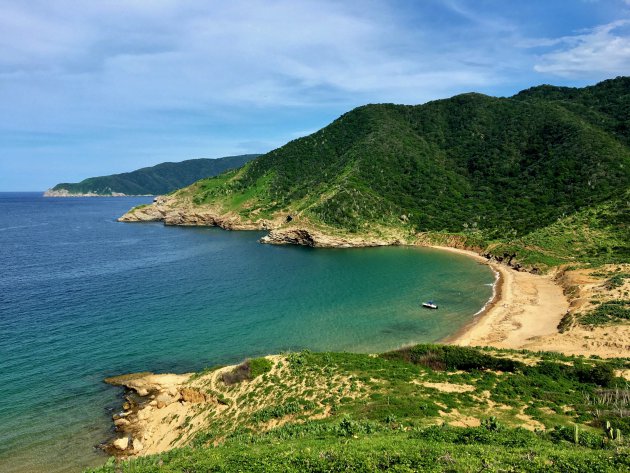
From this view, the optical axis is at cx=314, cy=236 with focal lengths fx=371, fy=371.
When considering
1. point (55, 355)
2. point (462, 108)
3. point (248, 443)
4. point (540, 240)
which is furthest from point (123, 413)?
point (462, 108)

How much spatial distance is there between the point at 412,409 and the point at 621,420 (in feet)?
40.5

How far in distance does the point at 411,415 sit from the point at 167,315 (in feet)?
142

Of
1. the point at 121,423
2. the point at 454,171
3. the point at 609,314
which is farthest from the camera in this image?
the point at 454,171

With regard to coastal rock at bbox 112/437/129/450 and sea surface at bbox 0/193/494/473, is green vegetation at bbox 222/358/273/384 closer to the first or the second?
coastal rock at bbox 112/437/129/450

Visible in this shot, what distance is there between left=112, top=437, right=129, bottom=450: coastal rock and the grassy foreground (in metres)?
4.42

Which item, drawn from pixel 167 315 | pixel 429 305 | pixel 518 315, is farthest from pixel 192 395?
pixel 518 315

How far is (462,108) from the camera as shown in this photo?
181125 mm

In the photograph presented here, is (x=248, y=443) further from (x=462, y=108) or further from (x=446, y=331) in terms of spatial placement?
(x=462, y=108)

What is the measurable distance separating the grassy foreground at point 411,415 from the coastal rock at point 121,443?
4417mm

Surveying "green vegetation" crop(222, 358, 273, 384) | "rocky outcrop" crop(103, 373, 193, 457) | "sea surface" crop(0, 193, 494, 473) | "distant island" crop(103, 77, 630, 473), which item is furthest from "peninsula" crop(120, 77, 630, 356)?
"rocky outcrop" crop(103, 373, 193, 457)

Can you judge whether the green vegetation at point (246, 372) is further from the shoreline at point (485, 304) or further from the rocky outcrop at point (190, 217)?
the rocky outcrop at point (190, 217)

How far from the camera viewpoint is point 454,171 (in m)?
150

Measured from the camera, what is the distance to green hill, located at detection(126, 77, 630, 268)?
4407 inches

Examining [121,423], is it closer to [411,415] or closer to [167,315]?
A: [167,315]
